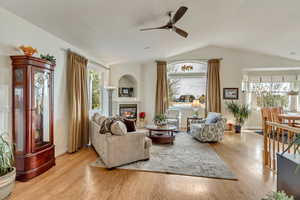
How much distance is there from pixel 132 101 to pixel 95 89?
1.85 metres

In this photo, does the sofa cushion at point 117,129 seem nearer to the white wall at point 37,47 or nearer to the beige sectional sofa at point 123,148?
the beige sectional sofa at point 123,148

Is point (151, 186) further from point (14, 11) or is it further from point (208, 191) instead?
point (14, 11)

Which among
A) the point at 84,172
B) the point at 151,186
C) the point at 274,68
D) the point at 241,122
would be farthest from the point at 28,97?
the point at 274,68

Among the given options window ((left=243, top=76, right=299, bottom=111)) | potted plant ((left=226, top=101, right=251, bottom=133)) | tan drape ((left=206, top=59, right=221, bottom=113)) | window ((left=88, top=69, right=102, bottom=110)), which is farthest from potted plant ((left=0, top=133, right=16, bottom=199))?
window ((left=243, top=76, right=299, bottom=111))

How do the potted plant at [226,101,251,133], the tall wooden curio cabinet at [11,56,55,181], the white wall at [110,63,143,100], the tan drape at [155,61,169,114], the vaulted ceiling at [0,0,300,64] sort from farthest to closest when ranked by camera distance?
the tan drape at [155,61,169,114] < the white wall at [110,63,143,100] < the potted plant at [226,101,251,133] < the vaulted ceiling at [0,0,300,64] < the tall wooden curio cabinet at [11,56,55,181]

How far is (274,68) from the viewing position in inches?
269

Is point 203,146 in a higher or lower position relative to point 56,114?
lower

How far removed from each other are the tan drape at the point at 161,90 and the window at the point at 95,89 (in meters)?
2.35

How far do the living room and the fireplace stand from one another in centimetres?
4

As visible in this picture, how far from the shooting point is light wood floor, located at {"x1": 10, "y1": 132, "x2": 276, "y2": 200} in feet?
7.25

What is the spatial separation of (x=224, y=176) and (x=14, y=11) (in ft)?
13.8

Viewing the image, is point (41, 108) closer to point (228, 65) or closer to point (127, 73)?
point (127, 73)

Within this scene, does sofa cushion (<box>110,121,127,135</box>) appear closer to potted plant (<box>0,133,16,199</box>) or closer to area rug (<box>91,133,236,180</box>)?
area rug (<box>91,133,236,180</box>)

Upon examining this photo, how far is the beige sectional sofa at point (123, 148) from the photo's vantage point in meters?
3.04
